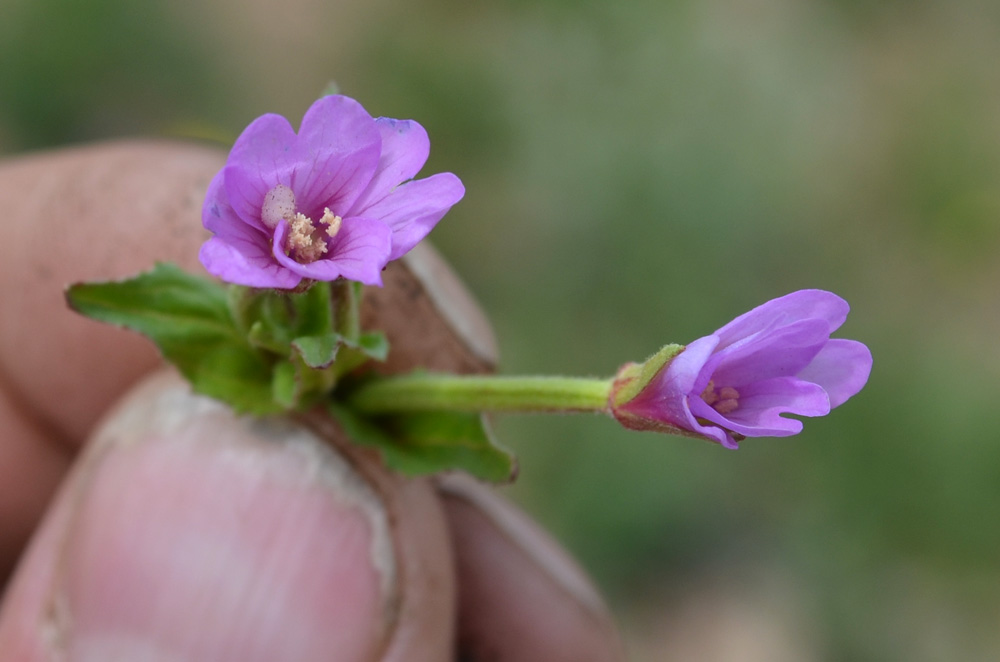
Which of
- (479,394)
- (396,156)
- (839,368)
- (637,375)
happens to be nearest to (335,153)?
(396,156)

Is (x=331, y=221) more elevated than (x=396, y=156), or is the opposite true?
(x=396, y=156)

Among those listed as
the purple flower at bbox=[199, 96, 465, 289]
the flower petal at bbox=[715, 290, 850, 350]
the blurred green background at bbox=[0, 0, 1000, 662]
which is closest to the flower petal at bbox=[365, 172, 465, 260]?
the purple flower at bbox=[199, 96, 465, 289]

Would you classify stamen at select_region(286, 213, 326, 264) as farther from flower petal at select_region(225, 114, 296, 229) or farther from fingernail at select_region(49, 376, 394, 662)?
fingernail at select_region(49, 376, 394, 662)

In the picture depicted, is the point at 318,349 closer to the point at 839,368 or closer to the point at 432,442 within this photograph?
the point at 432,442

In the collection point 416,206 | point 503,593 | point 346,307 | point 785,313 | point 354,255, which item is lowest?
point 503,593

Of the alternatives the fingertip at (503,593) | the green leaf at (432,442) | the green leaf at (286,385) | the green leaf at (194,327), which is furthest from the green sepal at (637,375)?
the fingertip at (503,593)

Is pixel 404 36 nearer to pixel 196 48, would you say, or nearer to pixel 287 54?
pixel 287 54

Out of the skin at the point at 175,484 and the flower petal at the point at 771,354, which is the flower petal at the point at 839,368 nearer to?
the flower petal at the point at 771,354

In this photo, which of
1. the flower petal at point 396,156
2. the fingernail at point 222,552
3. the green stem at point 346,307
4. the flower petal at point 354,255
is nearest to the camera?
the flower petal at point 354,255
